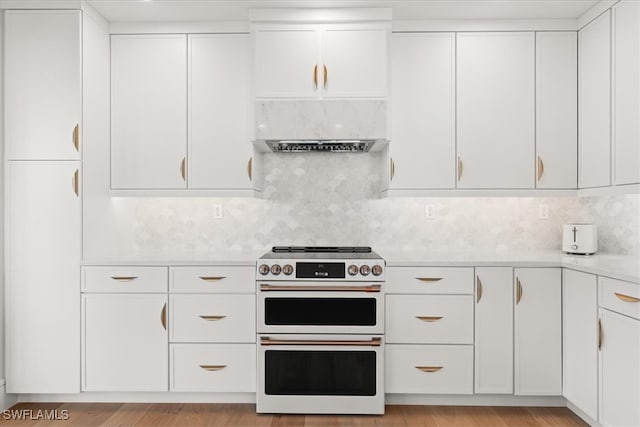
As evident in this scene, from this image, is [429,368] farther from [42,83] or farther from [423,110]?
[42,83]

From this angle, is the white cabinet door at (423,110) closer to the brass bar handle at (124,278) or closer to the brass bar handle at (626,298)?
the brass bar handle at (626,298)

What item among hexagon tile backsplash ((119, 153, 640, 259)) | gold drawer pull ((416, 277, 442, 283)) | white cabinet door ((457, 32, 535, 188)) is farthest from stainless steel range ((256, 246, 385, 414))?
white cabinet door ((457, 32, 535, 188))

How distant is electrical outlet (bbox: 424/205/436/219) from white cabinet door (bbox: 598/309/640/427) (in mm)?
1332

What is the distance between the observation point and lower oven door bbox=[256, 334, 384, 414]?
8.91 ft

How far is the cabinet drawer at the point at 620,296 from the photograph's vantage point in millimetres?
2080

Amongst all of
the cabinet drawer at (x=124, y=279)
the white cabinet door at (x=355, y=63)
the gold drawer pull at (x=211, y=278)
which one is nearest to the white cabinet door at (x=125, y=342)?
the cabinet drawer at (x=124, y=279)

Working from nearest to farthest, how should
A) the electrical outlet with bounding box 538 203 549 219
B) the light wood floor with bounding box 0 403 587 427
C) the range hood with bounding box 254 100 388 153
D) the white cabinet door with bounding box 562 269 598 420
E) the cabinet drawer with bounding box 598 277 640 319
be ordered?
the cabinet drawer with bounding box 598 277 640 319, the white cabinet door with bounding box 562 269 598 420, the light wood floor with bounding box 0 403 587 427, the range hood with bounding box 254 100 388 153, the electrical outlet with bounding box 538 203 549 219

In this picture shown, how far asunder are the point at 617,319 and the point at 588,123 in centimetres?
135

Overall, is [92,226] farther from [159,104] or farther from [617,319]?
[617,319]

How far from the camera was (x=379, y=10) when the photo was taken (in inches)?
116

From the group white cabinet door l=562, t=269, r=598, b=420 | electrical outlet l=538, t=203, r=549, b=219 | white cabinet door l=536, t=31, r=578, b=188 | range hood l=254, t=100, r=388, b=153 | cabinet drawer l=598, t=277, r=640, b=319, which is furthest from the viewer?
electrical outlet l=538, t=203, r=549, b=219

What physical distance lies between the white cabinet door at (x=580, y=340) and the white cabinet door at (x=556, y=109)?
0.74 m

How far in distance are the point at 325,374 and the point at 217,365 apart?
0.66 meters

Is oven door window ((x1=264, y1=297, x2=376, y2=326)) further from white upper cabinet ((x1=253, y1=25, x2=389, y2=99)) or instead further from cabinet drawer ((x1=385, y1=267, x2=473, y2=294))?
white upper cabinet ((x1=253, y1=25, x2=389, y2=99))
